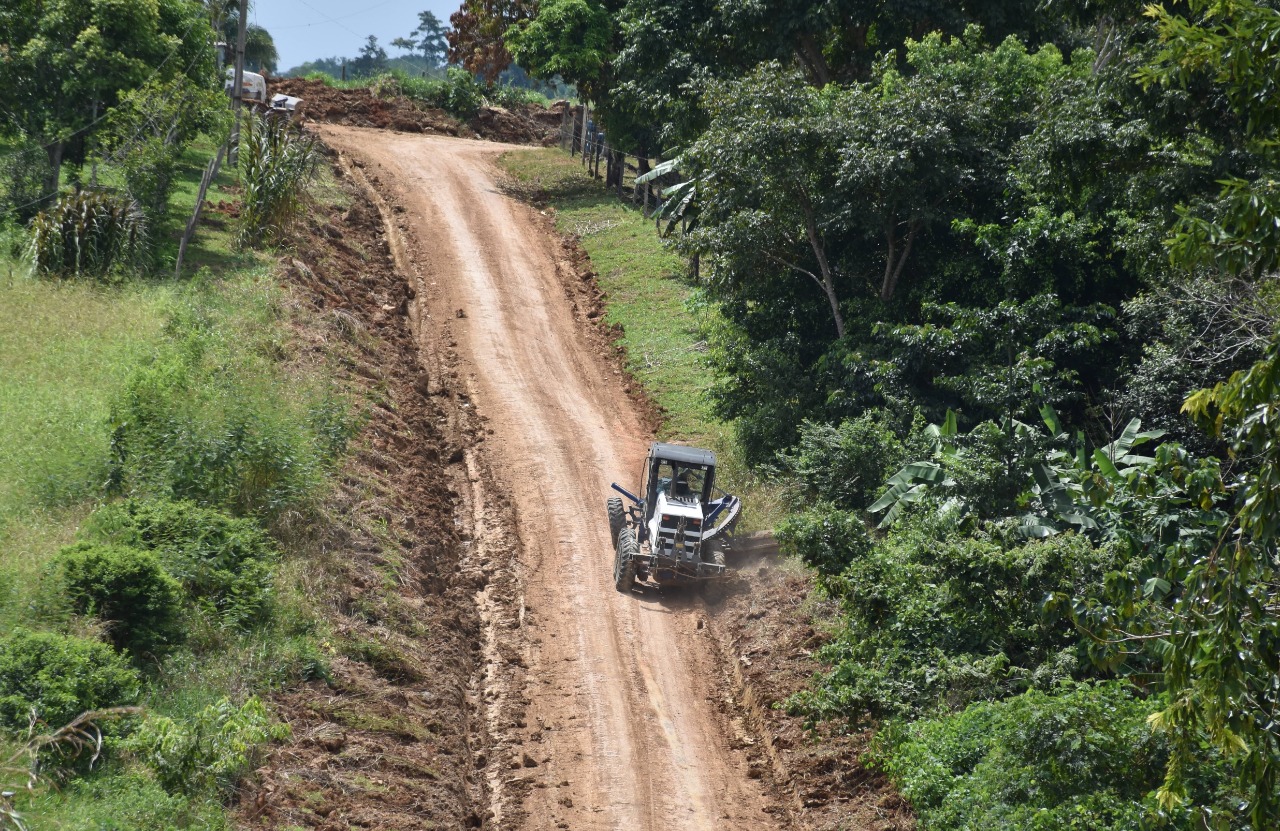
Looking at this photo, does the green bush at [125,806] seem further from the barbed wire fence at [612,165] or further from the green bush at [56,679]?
the barbed wire fence at [612,165]

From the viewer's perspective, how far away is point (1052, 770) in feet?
33.6

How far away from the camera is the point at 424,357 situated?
26625mm

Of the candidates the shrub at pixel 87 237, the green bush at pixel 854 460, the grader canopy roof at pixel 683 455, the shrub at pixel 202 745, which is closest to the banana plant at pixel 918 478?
the green bush at pixel 854 460

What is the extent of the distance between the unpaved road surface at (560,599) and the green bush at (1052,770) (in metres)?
2.76

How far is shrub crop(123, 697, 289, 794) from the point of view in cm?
1015

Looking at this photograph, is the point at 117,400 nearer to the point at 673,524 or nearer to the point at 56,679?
the point at 56,679

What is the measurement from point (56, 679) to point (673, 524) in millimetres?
9459

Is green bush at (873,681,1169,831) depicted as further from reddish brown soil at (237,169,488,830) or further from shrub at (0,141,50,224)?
shrub at (0,141,50,224)

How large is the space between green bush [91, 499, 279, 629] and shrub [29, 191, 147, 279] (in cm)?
1085

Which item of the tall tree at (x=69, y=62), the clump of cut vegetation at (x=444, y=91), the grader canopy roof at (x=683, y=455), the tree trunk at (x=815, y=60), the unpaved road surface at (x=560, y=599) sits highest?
the tree trunk at (x=815, y=60)

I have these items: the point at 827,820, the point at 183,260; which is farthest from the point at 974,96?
the point at 183,260

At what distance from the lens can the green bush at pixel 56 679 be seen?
1014 centimetres

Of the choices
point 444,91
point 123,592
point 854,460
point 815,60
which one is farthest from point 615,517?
point 444,91

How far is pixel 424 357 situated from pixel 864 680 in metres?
15.9
